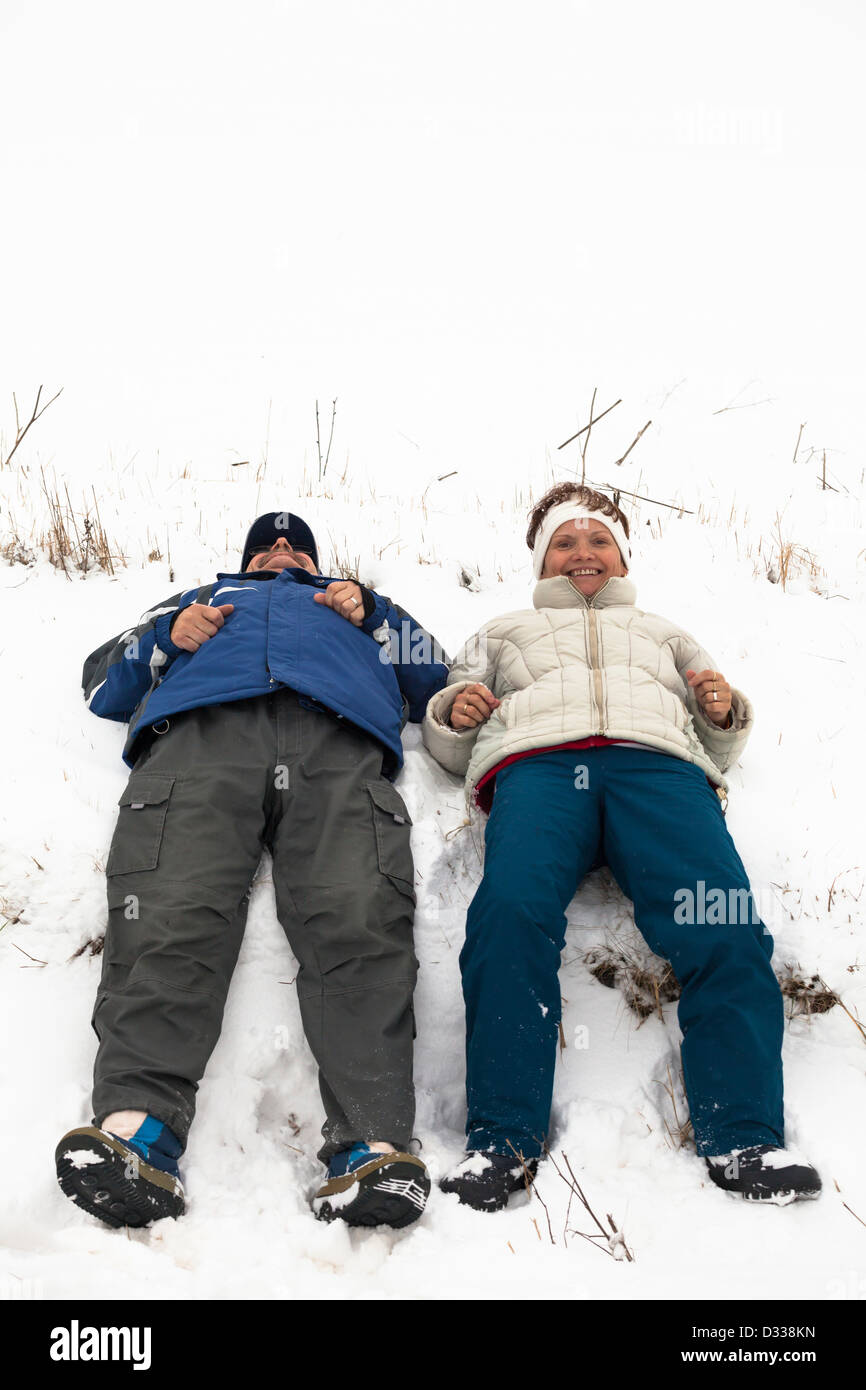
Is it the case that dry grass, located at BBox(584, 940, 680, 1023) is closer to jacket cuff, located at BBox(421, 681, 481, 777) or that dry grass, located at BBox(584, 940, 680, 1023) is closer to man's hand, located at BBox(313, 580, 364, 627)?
jacket cuff, located at BBox(421, 681, 481, 777)

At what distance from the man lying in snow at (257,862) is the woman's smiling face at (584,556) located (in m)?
0.70

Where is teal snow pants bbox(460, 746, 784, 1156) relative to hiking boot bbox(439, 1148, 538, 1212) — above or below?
above

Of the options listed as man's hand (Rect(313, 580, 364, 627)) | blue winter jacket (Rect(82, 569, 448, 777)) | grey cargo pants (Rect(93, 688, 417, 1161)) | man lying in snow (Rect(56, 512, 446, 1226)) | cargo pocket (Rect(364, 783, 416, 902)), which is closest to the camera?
man lying in snow (Rect(56, 512, 446, 1226))

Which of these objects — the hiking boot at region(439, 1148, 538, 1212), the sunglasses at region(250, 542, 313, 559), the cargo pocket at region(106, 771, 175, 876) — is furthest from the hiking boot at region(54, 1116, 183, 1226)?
the sunglasses at region(250, 542, 313, 559)

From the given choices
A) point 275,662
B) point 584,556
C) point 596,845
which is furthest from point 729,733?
point 275,662

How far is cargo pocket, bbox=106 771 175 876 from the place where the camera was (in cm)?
259

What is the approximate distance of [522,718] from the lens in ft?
9.87

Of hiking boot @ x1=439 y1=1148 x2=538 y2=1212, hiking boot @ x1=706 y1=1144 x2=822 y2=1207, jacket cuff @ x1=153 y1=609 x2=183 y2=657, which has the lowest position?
hiking boot @ x1=439 y1=1148 x2=538 y2=1212

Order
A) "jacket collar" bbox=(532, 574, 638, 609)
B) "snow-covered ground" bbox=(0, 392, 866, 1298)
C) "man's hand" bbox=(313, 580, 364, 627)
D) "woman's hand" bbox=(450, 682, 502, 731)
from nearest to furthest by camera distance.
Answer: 1. "snow-covered ground" bbox=(0, 392, 866, 1298)
2. "woman's hand" bbox=(450, 682, 502, 731)
3. "man's hand" bbox=(313, 580, 364, 627)
4. "jacket collar" bbox=(532, 574, 638, 609)

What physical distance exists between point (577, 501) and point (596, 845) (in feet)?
6.21

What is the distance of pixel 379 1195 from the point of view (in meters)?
1.94

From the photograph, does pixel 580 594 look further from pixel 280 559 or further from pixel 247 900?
pixel 247 900

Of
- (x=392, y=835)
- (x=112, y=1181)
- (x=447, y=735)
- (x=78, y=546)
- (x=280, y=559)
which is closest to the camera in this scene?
(x=112, y=1181)

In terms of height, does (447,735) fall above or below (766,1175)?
above
